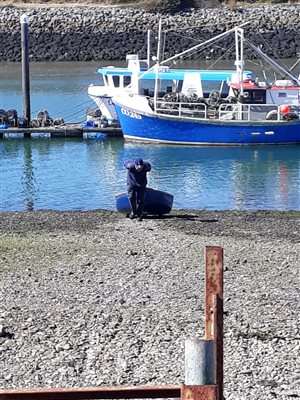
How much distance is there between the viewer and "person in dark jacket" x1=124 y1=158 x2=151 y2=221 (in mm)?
16719

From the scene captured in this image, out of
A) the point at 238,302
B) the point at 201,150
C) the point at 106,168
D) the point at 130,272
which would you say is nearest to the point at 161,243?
the point at 130,272

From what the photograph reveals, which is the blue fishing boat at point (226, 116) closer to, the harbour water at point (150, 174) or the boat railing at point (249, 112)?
the boat railing at point (249, 112)

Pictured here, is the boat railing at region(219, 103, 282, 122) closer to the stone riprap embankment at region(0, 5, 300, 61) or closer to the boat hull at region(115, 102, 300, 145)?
the boat hull at region(115, 102, 300, 145)

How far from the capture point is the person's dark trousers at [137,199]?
17.2m

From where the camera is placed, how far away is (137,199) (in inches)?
683

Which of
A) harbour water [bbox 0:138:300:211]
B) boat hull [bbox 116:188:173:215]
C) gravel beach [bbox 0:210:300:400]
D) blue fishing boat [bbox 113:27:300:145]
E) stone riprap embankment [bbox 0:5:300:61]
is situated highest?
stone riprap embankment [bbox 0:5:300:61]

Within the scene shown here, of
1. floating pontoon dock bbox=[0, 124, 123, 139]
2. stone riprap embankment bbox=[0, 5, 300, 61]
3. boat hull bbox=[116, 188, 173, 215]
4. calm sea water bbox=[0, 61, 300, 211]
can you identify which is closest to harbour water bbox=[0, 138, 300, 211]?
calm sea water bbox=[0, 61, 300, 211]

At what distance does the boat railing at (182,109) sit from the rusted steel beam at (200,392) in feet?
92.4

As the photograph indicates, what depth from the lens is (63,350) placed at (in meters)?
9.85

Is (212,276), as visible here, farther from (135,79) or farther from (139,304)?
(135,79)

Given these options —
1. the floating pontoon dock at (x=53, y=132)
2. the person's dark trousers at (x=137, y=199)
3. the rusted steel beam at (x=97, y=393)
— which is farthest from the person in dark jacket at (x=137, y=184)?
the floating pontoon dock at (x=53, y=132)

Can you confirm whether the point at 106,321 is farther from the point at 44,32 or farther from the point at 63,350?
the point at 44,32

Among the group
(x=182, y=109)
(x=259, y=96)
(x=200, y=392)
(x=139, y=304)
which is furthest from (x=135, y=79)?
(x=200, y=392)

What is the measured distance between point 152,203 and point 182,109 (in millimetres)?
14874
